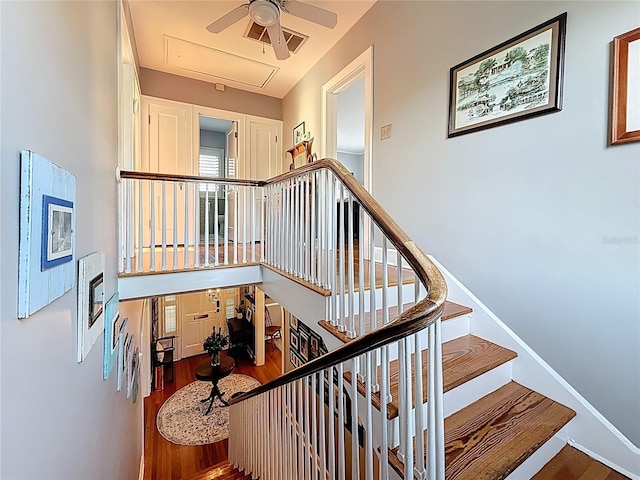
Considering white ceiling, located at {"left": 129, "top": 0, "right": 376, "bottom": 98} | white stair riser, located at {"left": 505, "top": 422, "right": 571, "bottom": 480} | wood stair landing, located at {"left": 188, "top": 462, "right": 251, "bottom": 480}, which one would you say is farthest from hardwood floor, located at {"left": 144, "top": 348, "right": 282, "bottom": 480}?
white ceiling, located at {"left": 129, "top": 0, "right": 376, "bottom": 98}

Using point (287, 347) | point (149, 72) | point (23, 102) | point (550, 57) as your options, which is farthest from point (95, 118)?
point (287, 347)

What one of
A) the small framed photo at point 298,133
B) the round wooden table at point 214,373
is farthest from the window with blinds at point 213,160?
the round wooden table at point 214,373

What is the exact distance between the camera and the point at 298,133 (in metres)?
4.53

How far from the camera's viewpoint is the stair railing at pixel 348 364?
3.23ft

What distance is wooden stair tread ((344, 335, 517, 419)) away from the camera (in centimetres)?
138

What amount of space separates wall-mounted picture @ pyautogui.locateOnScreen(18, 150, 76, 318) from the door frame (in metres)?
2.49

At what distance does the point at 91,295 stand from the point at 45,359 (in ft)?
1.83

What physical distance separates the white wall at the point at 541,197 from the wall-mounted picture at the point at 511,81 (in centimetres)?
5

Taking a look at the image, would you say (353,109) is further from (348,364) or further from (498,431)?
(498,431)

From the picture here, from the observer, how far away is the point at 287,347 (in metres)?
5.18

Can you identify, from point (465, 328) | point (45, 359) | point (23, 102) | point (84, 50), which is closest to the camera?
point (23, 102)

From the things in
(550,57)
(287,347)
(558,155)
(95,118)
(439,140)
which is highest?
(550,57)

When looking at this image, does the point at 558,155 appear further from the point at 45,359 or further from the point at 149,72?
the point at 149,72

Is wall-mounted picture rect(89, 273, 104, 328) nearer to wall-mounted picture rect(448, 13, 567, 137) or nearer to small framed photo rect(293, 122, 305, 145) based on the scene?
wall-mounted picture rect(448, 13, 567, 137)
